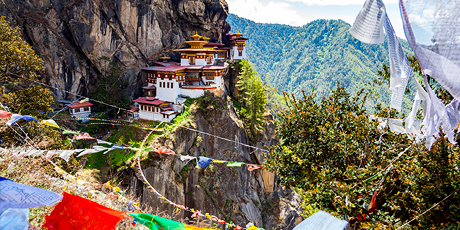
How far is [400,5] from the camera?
4.71 metres

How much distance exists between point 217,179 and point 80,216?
20.7m

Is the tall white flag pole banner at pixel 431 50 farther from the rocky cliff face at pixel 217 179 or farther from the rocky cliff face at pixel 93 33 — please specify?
the rocky cliff face at pixel 93 33

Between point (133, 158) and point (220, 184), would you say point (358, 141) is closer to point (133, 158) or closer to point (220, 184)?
point (133, 158)

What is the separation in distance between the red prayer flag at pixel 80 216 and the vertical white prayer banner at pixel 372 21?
580 cm

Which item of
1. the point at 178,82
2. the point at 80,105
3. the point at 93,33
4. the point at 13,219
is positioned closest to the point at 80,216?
the point at 13,219

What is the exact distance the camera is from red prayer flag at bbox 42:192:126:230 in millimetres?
4871

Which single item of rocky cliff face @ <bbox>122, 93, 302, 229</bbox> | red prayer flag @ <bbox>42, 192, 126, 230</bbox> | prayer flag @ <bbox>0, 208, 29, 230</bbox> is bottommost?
rocky cliff face @ <bbox>122, 93, 302, 229</bbox>

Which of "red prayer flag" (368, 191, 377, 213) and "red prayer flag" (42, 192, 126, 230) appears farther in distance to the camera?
"red prayer flag" (368, 191, 377, 213)

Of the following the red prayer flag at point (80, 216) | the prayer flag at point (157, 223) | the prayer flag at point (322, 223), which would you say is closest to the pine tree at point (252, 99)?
the prayer flag at point (157, 223)

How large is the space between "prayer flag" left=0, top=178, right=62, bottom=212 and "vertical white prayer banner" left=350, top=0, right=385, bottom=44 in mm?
5867

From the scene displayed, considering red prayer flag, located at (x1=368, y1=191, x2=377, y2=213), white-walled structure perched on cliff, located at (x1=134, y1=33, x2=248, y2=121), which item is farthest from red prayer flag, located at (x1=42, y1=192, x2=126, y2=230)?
white-walled structure perched on cliff, located at (x1=134, y1=33, x2=248, y2=121)

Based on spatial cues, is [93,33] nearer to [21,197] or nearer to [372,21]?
[21,197]

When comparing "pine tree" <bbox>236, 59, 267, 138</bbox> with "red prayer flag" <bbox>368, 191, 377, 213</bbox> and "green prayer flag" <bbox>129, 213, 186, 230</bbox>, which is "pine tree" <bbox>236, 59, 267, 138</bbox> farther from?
"green prayer flag" <bbox>129, 213, 186, 230</bbox>

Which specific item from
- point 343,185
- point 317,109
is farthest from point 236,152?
point 343,185
